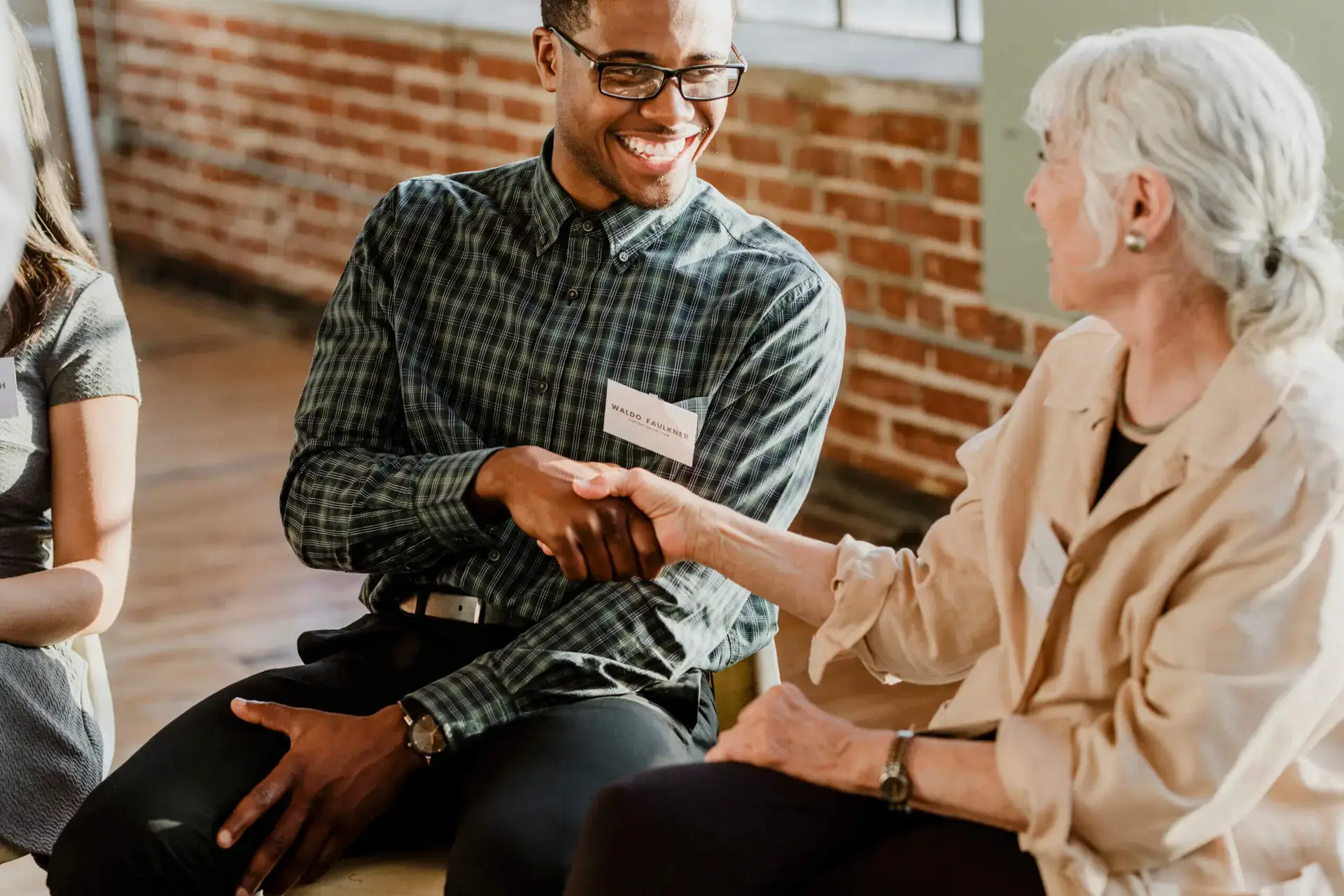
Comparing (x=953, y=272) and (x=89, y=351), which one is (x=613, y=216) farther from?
(x=953, y=272)

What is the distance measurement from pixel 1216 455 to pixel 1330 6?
1493mm

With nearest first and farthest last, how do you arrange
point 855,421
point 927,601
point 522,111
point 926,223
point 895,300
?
1. point 927,601
2. point 926,223
3. point 895,300
4. point 855,421
5. point 522,111

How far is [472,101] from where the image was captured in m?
5.52

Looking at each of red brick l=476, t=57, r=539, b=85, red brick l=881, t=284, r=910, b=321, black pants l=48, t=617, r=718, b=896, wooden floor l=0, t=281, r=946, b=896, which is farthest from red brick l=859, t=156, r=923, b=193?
black pants l=48, t=617, r=718, b=896

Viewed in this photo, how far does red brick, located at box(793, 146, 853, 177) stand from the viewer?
4.21 metres

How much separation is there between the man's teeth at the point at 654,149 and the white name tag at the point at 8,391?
81cm

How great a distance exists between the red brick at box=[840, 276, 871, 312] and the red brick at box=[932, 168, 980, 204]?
1.20ft

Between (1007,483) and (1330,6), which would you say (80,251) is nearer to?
(1007,483)

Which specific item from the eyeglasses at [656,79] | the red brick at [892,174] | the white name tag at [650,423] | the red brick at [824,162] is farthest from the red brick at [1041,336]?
the white name tag at [650,423]

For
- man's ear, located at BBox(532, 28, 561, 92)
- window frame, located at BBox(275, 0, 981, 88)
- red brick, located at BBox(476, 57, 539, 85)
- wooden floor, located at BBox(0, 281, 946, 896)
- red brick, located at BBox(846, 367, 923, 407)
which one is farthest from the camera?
red brick, located at BBox(476, 57, 539, 85)

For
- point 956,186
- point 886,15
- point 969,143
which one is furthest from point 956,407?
point 886,15

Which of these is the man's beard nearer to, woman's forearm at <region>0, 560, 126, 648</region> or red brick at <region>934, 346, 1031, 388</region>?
woman's forearm at <region>0, 560, 126, 648</region>

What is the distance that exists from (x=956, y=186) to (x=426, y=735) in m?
2.43

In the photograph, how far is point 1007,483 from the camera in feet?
5.41
